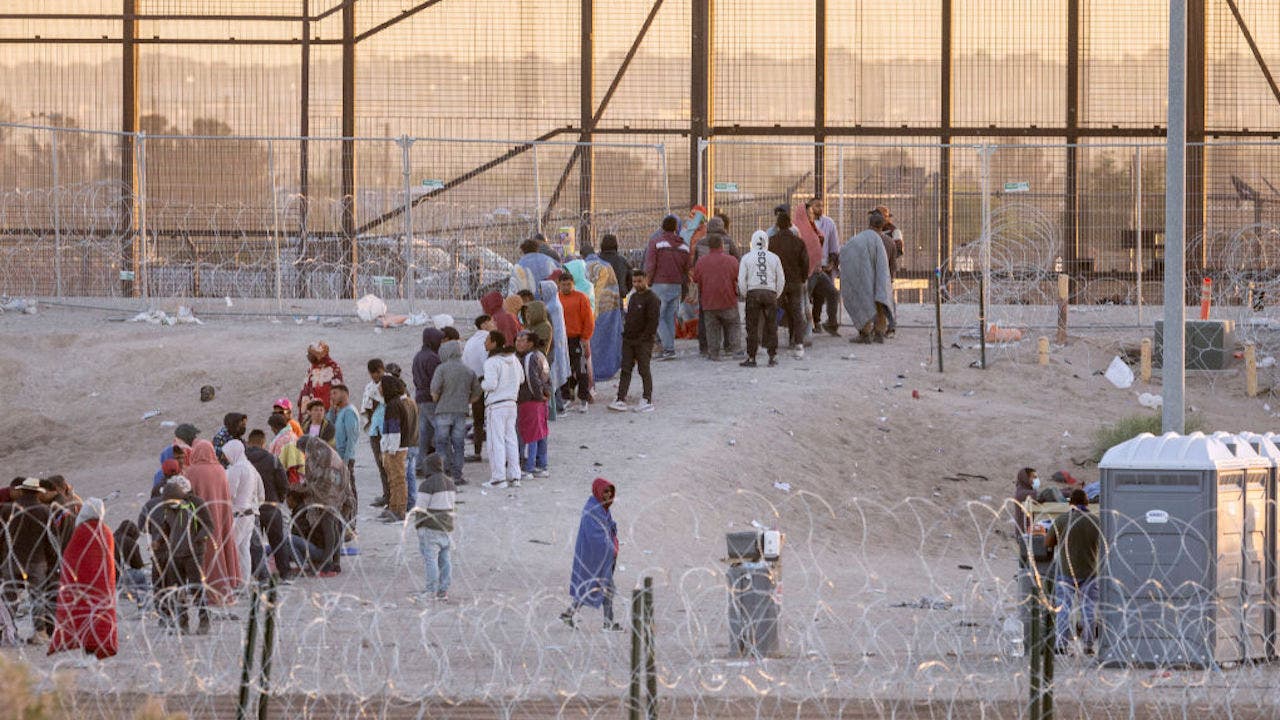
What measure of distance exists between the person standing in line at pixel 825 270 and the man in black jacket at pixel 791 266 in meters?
0.98

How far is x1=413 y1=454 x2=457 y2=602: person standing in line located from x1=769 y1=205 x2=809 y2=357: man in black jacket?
834cm

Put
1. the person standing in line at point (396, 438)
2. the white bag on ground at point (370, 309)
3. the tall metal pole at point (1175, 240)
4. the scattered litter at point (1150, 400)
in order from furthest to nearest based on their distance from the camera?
the white bag on ground at point (370, 309) → the scattered litter at point (1150, 400) → the person standing in line at point (396, 438) → the tall metal pole at point (1175, 240)

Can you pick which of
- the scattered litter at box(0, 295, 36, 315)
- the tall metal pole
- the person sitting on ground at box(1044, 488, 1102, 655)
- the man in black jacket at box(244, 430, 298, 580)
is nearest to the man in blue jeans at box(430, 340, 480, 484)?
the man in black jacket at box(244, 430, 298, 580)

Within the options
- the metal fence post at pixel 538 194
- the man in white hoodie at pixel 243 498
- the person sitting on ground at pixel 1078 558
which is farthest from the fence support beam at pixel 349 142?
the person sitting on ground at pixel 1078 558

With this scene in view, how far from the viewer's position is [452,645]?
12.2m

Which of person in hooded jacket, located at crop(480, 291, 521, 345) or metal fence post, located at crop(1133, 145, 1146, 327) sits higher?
metal fence post, located at crop(1133, 145, 1146, 327)

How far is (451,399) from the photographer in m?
17.0

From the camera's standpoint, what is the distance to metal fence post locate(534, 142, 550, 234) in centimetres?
2493

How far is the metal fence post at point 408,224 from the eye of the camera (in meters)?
24.5

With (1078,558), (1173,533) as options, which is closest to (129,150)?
(1078,558)

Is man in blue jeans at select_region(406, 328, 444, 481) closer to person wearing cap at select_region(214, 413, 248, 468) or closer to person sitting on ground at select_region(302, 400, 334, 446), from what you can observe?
person sitting on ground at select_region(302, 400, 334, 446)

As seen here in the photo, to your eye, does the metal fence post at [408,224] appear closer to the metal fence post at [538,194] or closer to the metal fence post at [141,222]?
the metal fence post at [538,194]

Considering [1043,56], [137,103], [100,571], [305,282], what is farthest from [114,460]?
[1043,56]

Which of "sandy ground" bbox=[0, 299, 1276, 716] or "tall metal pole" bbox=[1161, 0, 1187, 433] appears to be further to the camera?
"tall metal pole" bbox=[1161, 0, 1187, 433]
